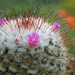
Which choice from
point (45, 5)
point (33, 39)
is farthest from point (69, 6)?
point (33, 39)

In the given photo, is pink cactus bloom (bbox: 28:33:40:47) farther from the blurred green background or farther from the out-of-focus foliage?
the out-of-focus foliage

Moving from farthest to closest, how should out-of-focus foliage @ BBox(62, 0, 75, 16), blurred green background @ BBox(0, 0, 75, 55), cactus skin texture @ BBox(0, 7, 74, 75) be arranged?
out-of-focus foliage @ BBox(62, 0, 75, 16) → blurred green background @ BBox(0, 0, 75, 55) → cactus skin texture @ BBox(0, 7, 74, 75)

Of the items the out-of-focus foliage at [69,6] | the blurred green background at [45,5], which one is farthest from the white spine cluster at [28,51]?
the out-of-focus foliage at [69,6]

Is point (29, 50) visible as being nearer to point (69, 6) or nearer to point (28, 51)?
point (28, 51)

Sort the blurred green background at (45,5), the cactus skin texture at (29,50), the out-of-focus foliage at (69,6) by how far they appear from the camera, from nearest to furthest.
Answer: the cactus skin texture at (29,50), the blurred green background at (45,5), the out-of-focus foliage at (69,6)

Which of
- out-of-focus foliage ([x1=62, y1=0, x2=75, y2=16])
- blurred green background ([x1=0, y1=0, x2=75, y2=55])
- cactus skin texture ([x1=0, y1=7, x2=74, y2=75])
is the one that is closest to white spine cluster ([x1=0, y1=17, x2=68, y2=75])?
cactus skin texture ([x1=0, y1=7, x2=74, y2=75])

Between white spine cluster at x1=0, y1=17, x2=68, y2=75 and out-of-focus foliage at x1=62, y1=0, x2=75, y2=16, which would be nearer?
white spine cluster at x1=0, y1=17, x2=68, y2=75

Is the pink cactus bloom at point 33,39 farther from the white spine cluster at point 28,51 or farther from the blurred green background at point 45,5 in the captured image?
the blurred green background at point 45,5

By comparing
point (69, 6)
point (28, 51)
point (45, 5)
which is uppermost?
point (69, 6)
